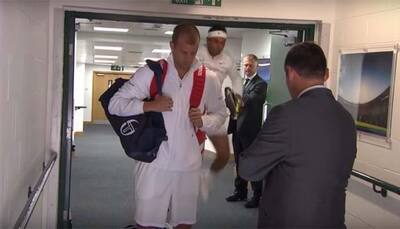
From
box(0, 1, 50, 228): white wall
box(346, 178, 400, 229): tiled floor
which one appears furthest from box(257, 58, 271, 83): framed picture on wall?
box(0, 1, 50, 228): white wall

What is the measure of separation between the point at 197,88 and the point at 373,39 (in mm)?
1406

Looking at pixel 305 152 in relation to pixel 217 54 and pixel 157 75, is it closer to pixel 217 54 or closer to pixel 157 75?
pixel 157 75

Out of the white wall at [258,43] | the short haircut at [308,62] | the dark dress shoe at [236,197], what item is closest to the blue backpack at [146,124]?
the short haircut at [308,62]

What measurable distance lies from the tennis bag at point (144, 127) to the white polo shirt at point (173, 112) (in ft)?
0.09

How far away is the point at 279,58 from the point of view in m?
4.82

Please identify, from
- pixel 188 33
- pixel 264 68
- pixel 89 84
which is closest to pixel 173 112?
pixel 188 33

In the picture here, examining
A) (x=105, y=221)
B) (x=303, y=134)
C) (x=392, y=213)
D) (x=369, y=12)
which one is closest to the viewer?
(x=303, y=134)

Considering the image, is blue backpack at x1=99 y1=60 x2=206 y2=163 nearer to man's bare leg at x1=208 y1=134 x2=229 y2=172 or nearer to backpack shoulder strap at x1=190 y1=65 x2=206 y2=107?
backpack shoulder strap at x1=190 y1=65 x2=206 y2=107

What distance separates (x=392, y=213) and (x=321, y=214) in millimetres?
1198

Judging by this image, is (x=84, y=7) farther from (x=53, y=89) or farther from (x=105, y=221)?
(x=105, y=221)

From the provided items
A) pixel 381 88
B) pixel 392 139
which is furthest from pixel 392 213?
pixel 381 88

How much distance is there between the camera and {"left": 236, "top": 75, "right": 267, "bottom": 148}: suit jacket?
16.1ft

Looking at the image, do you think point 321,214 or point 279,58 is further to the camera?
point 279,58

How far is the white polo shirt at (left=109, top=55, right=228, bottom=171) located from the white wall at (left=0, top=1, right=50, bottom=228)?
47cm
